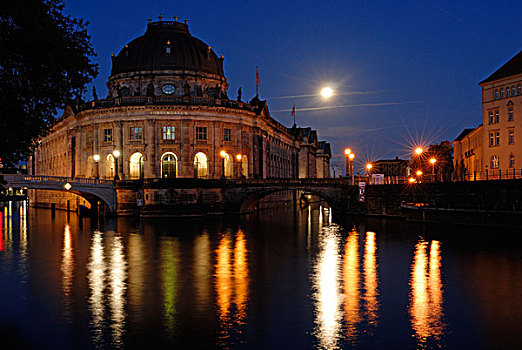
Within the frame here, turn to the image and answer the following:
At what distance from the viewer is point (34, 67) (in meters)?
20.2

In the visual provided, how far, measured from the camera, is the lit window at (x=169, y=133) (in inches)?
2953

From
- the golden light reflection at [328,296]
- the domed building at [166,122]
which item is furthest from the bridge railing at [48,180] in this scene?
A: the golden light reflection at [328,296]

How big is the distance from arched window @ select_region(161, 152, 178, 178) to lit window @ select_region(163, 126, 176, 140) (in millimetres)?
2249

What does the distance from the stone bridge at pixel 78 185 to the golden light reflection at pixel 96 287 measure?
92.7 ft

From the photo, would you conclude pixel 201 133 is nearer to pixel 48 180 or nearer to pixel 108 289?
pixel 48 180

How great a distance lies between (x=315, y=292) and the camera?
2148cm

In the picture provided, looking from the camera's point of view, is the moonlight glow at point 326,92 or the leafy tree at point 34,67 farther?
the moonlight glow at point 326,92

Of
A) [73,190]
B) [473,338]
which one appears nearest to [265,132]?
[73,190]

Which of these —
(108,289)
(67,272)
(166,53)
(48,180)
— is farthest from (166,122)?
(108,289)

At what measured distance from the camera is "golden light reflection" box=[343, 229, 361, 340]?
16.5 meters

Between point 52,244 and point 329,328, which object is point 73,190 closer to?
point 52,244

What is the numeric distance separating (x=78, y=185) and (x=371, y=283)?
165ft

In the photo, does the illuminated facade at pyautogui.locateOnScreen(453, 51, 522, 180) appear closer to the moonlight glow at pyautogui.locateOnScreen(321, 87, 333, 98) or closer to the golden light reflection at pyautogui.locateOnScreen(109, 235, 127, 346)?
the moonlight glow at pyautogui.locateOnScreen(321, 87, 333, 98)

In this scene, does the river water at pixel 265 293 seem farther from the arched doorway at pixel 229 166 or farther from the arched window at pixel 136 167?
the arched doorway at pixel 229 166
